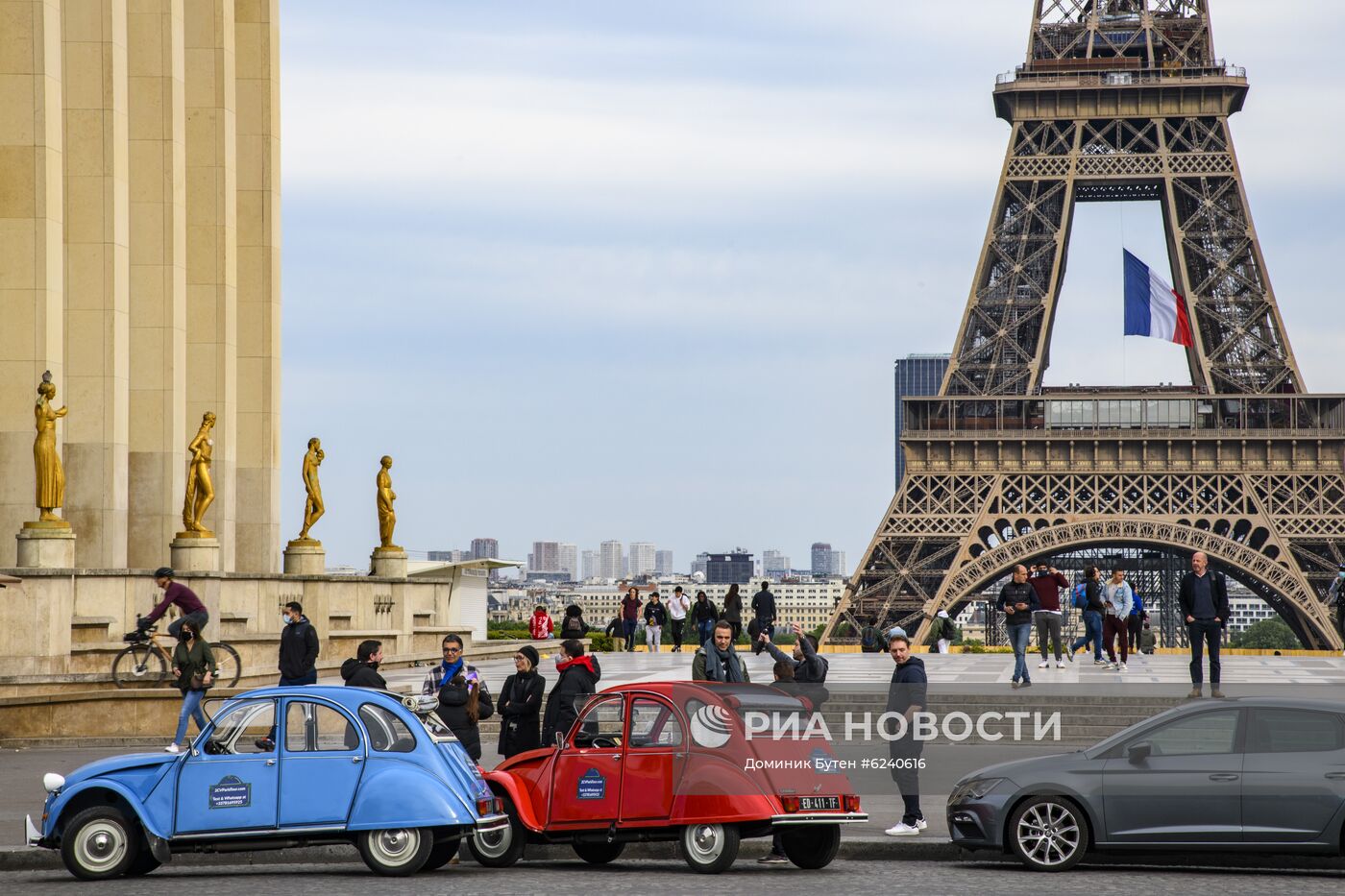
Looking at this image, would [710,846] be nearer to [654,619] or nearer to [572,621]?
[572,621]

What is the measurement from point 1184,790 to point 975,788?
159 cm

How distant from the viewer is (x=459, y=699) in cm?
1781

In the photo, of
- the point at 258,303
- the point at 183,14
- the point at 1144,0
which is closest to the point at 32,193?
the point at 183,14

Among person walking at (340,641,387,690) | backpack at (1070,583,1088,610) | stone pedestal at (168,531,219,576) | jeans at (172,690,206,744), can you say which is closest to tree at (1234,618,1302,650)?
backpack at (1070,583,1088,610)

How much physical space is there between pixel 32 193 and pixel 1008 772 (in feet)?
66.0

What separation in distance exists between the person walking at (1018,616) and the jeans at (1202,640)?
89.8 inches

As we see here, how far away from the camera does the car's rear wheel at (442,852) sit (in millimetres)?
15195

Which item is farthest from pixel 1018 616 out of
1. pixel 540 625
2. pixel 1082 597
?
pixel 540 625

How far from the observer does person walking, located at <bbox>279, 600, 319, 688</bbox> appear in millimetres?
22078

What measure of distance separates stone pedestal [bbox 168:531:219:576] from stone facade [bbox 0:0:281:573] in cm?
108

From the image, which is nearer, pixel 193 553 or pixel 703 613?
pixel 193 553

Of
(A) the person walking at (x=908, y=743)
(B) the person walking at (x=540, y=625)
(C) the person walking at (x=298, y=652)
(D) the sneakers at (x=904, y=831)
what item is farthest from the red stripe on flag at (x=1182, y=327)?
(D) the sneakers at (x=904, y=831)

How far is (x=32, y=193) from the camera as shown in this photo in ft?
99.5

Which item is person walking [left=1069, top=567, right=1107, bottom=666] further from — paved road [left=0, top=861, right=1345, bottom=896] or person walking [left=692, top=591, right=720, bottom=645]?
paved road [left=0, top=861, right=1345, bottom=896]
